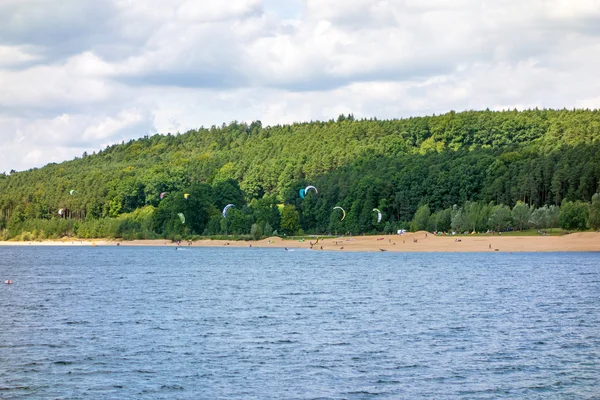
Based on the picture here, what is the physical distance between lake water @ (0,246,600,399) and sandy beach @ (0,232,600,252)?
144 feet

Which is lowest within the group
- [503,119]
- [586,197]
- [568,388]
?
[568,388]

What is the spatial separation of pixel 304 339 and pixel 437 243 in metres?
89.3

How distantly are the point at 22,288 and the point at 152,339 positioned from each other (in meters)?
29.0

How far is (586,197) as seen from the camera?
123875 mm

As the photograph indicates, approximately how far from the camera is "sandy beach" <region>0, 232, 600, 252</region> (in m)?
106

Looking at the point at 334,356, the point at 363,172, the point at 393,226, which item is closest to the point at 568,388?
the point at 334,356

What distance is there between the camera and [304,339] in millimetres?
34250

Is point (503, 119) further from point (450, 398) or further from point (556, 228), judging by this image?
point (450, 398)

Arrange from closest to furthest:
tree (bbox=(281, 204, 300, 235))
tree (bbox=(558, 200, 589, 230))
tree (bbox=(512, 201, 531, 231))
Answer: tree (bbox=(558, 200, 589, 230)) → tree (bbox=(512, 201, 531, 231)) → tree (bbox=(281, 204, 300, 235))

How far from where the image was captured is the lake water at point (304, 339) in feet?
84.2

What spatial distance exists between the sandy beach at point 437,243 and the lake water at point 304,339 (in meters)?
43.9

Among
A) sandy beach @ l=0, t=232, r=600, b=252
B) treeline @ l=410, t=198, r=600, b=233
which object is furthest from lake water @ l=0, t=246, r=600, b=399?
treeline @ l=410, t=198, r=600, b=233

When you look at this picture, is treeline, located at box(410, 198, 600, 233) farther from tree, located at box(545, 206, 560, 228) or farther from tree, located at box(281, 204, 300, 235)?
tree, located at box(281, 204, 300, 235)

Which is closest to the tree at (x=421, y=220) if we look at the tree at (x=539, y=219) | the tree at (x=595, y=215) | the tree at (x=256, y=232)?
the tree at (x=539, y=219)
